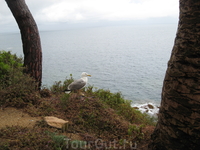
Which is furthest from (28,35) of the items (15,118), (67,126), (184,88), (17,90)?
(184,88)

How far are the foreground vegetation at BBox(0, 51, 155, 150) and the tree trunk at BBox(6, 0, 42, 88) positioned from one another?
67cm

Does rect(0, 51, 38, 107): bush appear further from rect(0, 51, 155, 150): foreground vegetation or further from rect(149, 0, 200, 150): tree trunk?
rect(149, 0, 200, 150): tree trunk

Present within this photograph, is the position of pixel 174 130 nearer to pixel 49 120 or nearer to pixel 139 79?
pixel 49 120

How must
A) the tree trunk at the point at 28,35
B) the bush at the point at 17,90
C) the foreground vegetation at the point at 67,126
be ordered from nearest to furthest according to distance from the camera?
1. the foreground vegetation at the point at 67,126
2. the bush at the point at 17,90
3. the tree trunk at the point at 28,35

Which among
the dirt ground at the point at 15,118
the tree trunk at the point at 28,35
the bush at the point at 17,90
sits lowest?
the dirt ground at the point at 15,118

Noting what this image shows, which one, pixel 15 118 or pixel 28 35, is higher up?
pixel 28 35

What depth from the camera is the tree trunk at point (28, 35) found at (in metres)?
8.58

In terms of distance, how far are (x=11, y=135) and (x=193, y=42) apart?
4.18 meters

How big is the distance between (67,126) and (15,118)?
5.90ft

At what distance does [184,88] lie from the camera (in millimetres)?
3709

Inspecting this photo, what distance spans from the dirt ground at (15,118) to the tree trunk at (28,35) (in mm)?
2489

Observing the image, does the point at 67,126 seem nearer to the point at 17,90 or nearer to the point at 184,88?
the point at 17,90

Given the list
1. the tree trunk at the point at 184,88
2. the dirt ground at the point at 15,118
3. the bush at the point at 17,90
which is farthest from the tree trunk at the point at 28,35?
the tree trunk at the point at 184,88

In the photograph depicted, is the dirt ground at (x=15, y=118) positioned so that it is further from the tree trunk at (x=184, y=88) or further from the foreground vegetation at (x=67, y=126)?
the tree trunk at (x=184, y=88)
